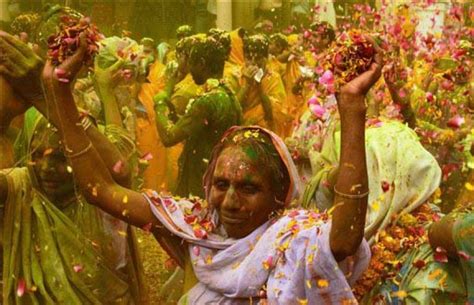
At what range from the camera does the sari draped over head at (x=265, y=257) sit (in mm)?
3822

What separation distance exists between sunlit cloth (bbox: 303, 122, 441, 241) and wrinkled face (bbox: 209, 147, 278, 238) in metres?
0.89

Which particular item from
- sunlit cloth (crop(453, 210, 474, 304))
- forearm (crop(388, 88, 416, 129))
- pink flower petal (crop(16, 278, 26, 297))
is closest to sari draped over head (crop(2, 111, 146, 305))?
pink flower petal (crop(16, 278, 26, 297))

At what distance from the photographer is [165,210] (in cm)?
425

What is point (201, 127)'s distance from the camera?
273 inches

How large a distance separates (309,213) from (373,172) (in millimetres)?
1026

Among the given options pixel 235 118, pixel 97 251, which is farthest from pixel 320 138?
pixel 97 251

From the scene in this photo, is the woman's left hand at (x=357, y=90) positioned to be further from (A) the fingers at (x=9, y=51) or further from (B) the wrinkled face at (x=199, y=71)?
(B) the wrinkled face at (x=199, y=71)

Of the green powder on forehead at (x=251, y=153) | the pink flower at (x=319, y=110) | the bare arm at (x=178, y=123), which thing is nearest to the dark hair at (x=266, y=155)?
the green powder on forehead at (x=251, y=153)

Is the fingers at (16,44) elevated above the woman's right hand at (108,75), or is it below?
above

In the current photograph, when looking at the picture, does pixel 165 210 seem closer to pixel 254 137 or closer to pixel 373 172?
pixel 254 137

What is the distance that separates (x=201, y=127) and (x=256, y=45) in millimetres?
1395

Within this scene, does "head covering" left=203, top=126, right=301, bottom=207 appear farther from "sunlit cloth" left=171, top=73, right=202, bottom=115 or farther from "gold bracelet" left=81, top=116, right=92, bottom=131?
"sunlit cloth" left=171, top=73, right=202, bottom=115

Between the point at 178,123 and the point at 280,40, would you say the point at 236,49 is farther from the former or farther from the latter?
the point at 178,123

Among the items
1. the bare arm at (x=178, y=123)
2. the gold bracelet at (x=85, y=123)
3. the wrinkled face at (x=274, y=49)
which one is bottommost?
the bare arm at (x=178, y=123)
